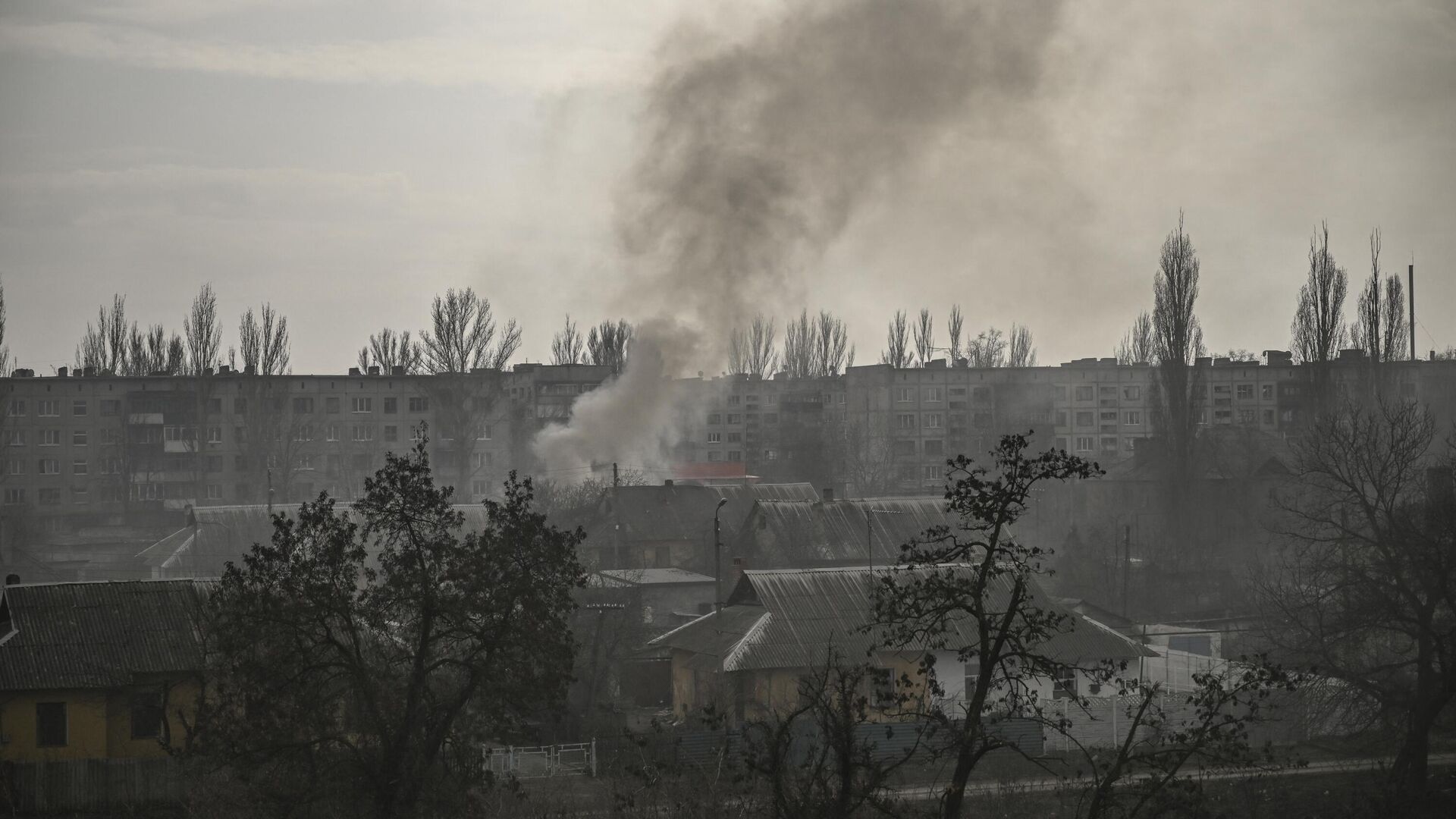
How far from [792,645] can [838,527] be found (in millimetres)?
19636

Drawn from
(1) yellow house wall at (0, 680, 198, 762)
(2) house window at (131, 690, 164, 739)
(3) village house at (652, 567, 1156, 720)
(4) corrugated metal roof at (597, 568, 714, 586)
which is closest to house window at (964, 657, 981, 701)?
(3) village house at (652, 567, 1156, 720)

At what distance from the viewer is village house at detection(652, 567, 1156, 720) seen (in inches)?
1214

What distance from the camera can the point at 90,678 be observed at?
80.4 ft

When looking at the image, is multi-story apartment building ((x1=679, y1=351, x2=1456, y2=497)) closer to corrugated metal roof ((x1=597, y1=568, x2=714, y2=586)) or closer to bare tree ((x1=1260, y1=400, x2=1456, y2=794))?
corrugated metal roof ((x1=597, y1=568, x2=714, y2=586))

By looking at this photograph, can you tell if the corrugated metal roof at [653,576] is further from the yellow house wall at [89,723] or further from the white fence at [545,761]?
the yellow house wall at [89,723]

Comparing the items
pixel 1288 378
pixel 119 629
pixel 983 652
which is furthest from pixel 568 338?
pixel 983 652

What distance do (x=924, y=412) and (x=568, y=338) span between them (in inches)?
1001

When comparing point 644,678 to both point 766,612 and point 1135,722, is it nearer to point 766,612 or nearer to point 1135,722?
point 766,612

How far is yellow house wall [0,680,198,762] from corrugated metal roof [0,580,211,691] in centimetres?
32

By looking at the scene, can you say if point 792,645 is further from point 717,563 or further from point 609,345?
point 609,345

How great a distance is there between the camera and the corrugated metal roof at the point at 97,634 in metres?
24.5

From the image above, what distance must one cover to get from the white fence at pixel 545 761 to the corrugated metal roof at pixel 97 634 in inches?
234

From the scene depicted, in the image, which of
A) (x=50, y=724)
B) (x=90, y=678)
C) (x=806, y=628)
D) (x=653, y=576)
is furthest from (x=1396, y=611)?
(x=653, y=576)

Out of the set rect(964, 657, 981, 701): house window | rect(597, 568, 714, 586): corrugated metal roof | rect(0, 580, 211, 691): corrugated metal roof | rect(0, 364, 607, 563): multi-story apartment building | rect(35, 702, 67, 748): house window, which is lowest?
rect(964, 657, 981, 701): house window
